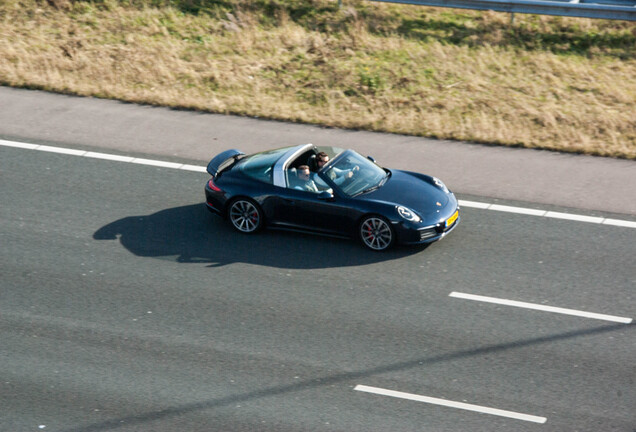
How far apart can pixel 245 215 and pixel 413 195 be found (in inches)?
100

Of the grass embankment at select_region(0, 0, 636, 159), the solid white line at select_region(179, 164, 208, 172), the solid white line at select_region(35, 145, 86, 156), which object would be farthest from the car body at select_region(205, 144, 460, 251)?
the grass embankment at select_region(0, 0, 636, 159)

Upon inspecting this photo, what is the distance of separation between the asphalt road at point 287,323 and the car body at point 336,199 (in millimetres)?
310

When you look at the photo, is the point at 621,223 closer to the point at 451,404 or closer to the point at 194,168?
the point at 451,404

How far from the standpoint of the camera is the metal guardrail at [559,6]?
64.5 feet

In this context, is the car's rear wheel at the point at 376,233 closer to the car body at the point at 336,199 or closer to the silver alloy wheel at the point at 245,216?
the car body at the point at 336,199

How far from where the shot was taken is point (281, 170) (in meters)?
12.9

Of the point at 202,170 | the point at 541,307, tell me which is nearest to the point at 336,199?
the point at 541,307

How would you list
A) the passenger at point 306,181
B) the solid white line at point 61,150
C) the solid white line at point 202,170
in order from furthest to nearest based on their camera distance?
the solid white line at point 61,150, the solid white line at point 202,170, the passenger at point 306,181

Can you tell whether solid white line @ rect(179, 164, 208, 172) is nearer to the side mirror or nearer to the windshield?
the windshield

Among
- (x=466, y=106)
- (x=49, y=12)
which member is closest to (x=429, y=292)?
(x=466, y=106)

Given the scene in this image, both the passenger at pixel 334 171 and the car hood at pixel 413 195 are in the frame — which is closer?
the car hood at pixel 413 195

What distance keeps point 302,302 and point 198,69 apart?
31.9 feet

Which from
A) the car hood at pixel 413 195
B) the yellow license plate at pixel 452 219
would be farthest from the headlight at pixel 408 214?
the yellow license plate at pixel 452 219

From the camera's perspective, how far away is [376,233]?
1256 cm
